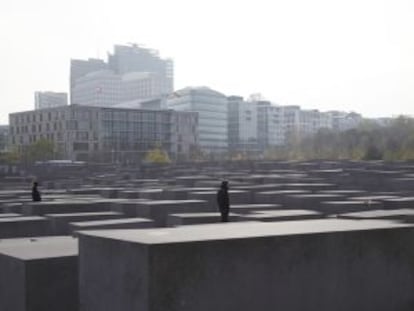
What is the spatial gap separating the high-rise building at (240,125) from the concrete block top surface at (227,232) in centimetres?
12962

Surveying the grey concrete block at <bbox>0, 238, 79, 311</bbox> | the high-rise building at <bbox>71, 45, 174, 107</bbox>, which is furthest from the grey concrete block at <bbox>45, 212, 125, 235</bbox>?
the high-rise building at <bbox>71, 45, 174, 107</bbox>

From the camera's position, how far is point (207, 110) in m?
127

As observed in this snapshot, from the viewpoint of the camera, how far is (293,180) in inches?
1035

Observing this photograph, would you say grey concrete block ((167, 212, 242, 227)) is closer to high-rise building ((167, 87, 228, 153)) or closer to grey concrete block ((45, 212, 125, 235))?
grey concrete block ((45, 212, 125, 235))

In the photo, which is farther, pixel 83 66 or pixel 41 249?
pixel 83 66

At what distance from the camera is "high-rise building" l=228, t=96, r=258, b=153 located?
13885 centimetres

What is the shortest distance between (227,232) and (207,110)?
121m

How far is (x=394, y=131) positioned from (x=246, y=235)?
66.9 m

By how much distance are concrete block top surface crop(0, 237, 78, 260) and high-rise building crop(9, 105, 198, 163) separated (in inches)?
3221

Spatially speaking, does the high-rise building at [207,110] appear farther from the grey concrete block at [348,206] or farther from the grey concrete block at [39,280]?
the grey concrete block at [39,280]

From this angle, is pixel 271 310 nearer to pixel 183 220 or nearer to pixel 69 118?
pixel 183 220

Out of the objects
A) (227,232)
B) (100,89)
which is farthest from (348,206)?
(100,89)

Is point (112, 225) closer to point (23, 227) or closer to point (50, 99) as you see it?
point (23, 227)

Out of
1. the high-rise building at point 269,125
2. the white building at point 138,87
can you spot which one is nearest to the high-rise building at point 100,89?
the white building at point 138,87
